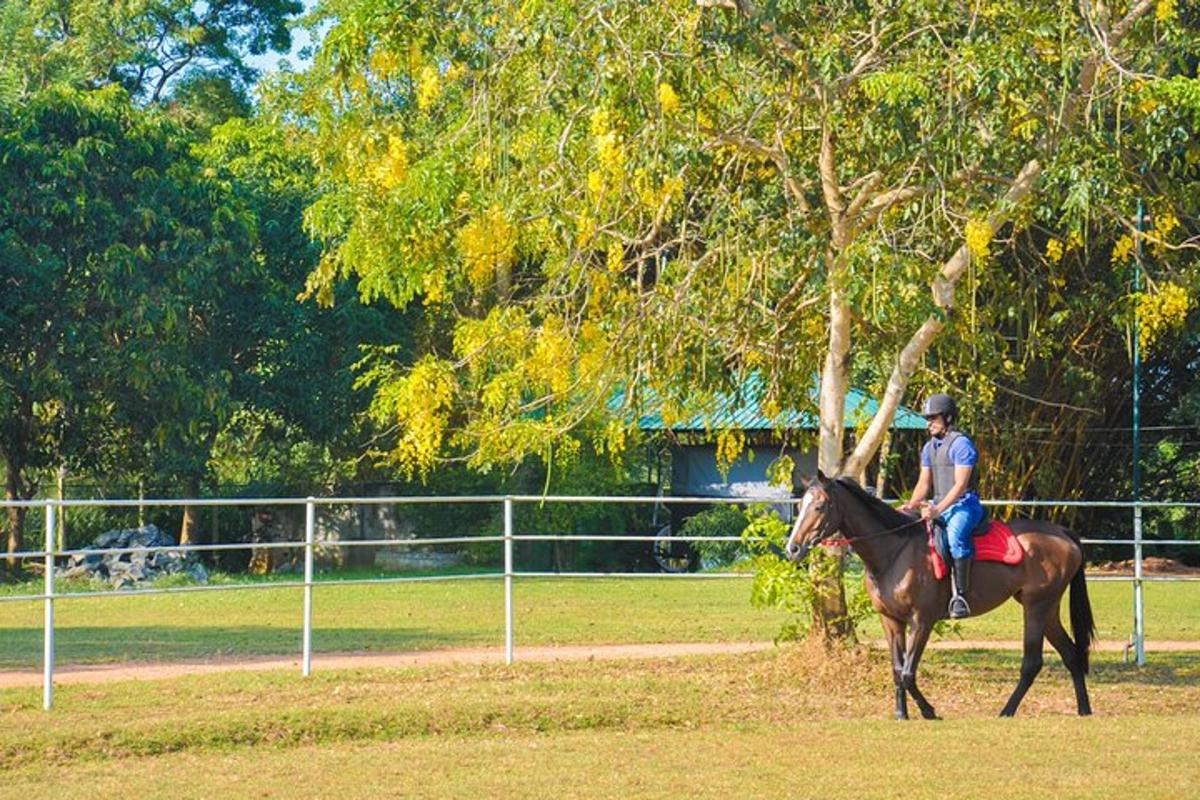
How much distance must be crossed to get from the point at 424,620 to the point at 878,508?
9572mm

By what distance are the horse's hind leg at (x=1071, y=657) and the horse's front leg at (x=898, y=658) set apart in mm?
1217

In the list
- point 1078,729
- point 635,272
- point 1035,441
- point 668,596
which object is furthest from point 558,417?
point 1035,441

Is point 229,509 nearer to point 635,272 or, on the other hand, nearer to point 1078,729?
point 635,272

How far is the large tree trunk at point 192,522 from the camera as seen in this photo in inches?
1276

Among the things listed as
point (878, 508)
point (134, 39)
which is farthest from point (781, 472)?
point (134, 39)

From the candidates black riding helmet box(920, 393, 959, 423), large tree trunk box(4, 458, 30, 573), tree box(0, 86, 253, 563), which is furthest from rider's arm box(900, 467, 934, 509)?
large tree trunk box(4, 458, 30, 573)

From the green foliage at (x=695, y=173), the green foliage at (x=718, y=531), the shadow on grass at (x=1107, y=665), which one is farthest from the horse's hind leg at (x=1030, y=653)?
the green foliage at (x=718, y=531)

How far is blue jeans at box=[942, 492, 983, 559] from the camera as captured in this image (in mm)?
13234

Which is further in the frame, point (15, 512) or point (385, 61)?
point (15, 512)

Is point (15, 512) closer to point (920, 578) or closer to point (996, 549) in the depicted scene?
point (920, 578)

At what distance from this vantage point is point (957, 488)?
13.0m

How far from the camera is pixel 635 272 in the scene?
16797 millimetres

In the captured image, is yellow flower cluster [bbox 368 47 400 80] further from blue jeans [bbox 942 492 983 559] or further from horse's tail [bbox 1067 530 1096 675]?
horse's tail [bbox 1067 530 1096 675]

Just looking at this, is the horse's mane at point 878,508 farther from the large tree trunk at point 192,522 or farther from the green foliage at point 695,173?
the large tree trunk at point 192,522
